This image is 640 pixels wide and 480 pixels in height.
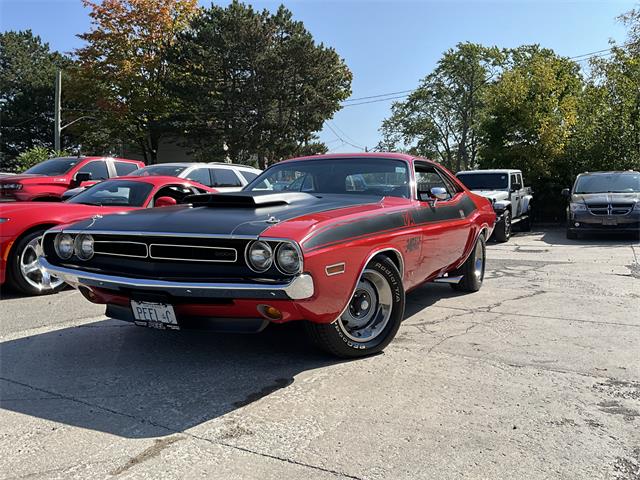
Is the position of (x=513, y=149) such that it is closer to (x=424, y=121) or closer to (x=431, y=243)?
Result: (x=431, y=243)

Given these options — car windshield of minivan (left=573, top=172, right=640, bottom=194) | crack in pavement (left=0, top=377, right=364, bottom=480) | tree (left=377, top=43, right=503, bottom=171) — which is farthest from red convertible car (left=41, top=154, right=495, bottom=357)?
tree (left=377, top=43, right=503, bottom=171)

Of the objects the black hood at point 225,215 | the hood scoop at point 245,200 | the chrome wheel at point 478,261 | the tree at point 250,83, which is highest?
the tree at point 250,83

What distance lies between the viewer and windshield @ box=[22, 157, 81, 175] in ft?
37.6

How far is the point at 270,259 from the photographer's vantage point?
329 cm

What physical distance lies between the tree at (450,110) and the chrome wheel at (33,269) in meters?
46.7

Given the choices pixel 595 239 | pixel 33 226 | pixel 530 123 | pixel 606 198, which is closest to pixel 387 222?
pixel 33 226

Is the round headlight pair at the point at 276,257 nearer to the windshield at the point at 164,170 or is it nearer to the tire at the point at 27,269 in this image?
the tire at the point at 27,269

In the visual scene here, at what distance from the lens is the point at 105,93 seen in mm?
33719

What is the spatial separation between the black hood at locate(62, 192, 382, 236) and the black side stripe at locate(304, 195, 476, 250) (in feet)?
0.95

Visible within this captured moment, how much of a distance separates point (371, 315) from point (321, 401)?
1.05 metres

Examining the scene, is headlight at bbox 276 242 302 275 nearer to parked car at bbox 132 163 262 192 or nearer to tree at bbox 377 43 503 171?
parked car at bbox 132 163 262 192

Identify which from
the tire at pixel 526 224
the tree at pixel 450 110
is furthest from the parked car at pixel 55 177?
the tree at pixel 450 110

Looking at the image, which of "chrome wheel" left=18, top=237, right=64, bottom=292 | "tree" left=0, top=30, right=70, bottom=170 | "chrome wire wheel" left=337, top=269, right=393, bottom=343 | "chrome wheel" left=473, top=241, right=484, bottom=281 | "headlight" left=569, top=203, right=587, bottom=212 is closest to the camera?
"chrome wire wheel" left=337, top=269, right=393, bottom=343

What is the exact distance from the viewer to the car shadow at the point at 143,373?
10.0 ft
